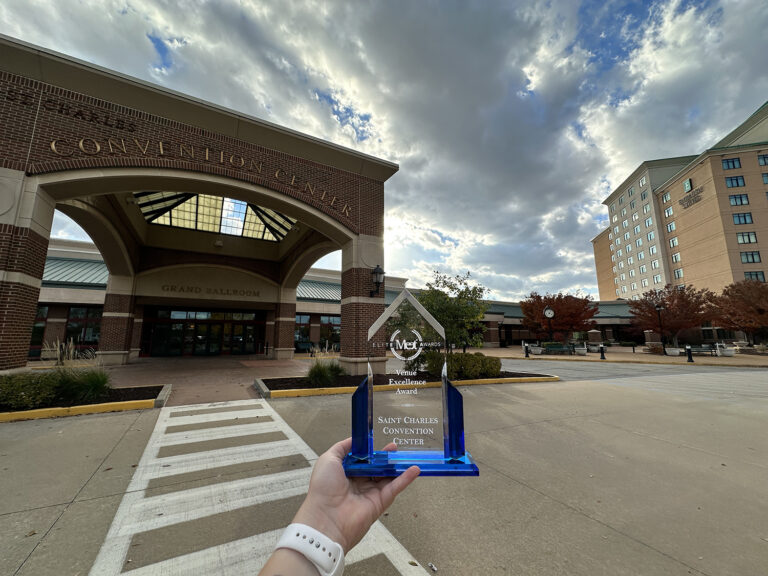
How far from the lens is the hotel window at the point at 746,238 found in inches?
1531

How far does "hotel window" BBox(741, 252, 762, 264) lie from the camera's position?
38.2m

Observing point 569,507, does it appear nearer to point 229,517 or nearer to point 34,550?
point 229,517

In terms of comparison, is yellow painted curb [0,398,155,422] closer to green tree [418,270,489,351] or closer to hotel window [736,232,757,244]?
green tree [418,270,489,351]

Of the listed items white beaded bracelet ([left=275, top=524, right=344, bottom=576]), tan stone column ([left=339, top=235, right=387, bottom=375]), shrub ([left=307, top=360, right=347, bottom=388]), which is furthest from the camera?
tan stone column ([left=339, top=235, right=387, bottom=375])

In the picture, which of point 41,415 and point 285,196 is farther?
point 285,196

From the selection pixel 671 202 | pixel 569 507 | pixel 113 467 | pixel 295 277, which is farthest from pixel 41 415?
pixel 671 202

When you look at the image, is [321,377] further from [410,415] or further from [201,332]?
[201,332]

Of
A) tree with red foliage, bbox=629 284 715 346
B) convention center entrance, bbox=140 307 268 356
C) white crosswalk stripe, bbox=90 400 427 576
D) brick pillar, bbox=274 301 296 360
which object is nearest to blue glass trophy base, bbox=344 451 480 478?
white crosswalk stripe, bbox=90 400 427 576

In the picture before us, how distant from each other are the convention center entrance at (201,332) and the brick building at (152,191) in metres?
1.41

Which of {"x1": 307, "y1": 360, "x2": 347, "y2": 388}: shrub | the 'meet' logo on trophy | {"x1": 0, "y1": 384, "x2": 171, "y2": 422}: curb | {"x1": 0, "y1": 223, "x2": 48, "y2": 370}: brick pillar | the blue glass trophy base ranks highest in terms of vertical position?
{"x1": 0, "y1": 223, "x2": 48, "y2": 370}: brick pillar

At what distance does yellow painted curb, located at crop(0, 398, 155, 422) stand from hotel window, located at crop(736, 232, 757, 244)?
60.5 meters

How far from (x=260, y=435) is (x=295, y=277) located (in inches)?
587

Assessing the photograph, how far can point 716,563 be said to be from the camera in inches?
92.4

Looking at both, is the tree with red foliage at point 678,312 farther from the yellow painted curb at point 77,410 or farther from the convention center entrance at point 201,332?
the yellow painted curb at point 77,410
